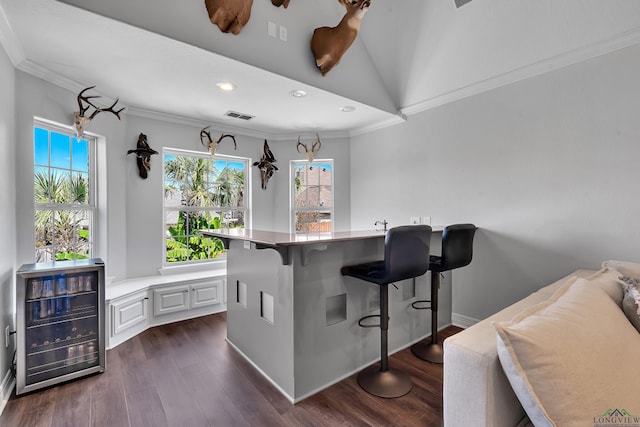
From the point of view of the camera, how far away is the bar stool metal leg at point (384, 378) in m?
2.09

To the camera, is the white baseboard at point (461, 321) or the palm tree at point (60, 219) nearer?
the palm tree at point (60, 219)

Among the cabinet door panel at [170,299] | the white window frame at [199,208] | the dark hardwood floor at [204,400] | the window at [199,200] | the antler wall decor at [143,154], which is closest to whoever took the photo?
the dark hardwood floor at [204,400]

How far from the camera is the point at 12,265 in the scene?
230 centimetres

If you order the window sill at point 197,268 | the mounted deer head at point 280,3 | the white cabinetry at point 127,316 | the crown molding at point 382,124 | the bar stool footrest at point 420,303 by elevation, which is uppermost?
the mounted deer head at point 280,3

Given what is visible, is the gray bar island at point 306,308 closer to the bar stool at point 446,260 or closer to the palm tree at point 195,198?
the bar stool at point 446,260

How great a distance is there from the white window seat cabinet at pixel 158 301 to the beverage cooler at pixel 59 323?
35 cm

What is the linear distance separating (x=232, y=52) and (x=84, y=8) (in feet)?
3.10

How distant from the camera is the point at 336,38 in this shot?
273 cm

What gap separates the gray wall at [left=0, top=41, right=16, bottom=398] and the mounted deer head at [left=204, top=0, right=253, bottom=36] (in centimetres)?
152

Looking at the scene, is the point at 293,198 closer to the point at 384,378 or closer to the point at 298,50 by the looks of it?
the point at 298,50

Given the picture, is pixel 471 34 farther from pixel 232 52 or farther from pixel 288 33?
pixel 232 52

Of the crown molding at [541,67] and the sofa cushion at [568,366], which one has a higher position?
the crown molding at [541,67]

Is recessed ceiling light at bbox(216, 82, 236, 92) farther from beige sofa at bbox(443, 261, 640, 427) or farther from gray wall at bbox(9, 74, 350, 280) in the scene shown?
beige sofa at bbox(443, 261, 640, 427)

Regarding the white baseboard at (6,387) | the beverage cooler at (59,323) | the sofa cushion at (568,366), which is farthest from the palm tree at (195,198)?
the sofa cushion at (568,366)
